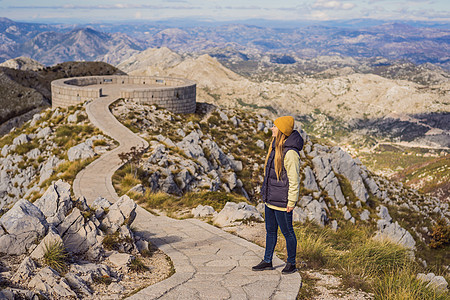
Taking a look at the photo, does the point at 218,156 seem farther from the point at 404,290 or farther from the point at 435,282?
the point at 404,290

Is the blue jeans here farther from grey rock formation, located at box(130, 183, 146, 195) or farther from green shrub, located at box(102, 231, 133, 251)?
grey rock formation, located at box(130, 183, 146, 195)

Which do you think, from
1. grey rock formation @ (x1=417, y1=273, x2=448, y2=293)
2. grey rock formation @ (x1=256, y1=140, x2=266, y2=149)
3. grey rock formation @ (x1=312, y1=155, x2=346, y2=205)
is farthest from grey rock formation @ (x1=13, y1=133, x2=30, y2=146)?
grey rock formation @ (x1=417, y1=273, x2=448, y2=293)

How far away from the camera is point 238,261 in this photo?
24.3 feet

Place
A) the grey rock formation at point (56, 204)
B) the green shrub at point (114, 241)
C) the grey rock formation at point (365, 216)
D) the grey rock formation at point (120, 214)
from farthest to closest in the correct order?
the grey rock formation at point (365, 216) < the grey rock formation at point (120, 214) < the green shrub at point (114, 241) < the grey rock formation at point (56, 204)

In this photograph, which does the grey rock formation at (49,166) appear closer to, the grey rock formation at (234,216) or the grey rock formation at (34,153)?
the grey rock formation at (34,153)

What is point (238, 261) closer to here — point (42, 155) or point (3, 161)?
point (42, 155)

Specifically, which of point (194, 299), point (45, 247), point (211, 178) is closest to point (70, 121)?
point (211, 178)

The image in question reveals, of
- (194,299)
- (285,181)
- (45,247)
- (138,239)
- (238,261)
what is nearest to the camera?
(194,299)

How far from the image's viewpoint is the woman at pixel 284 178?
6473 mm

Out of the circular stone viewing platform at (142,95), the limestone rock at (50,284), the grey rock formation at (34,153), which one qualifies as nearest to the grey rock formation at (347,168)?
the circular stone viewing platform at (142,95)

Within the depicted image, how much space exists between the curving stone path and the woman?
1.70ft

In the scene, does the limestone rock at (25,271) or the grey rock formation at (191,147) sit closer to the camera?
the limestone rock at (25,271)

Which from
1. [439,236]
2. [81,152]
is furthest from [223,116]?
[439,236]

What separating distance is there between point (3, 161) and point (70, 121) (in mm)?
5494
